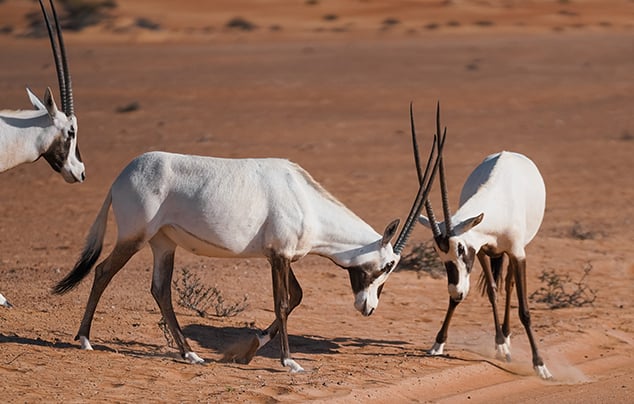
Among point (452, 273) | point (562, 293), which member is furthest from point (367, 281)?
point (562, 293)

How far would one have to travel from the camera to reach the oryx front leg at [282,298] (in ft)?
25.3

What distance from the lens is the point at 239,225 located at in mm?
7660

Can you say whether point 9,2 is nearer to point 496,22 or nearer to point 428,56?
point 496,22

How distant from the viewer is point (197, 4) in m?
53.1

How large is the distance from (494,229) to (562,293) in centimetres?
258

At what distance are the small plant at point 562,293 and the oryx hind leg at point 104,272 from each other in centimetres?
443

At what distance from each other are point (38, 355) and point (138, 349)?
34.7 inches

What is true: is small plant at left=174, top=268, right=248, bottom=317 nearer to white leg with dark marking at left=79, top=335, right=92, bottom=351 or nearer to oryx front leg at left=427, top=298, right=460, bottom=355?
white leg with dark marking at left=79, top=335, right=92, bottom=351

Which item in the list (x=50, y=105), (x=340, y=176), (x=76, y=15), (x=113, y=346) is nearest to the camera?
(x=50, y=105)

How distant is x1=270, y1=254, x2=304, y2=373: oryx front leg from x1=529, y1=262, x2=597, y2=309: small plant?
3.60 metres

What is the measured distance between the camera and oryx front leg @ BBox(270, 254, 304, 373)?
7.71 meters

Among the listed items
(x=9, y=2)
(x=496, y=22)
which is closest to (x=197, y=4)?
(x=9, y=2)

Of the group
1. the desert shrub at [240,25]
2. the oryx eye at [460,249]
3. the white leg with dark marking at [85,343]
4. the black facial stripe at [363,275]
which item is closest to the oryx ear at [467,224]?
the oryx eye at [460,249]

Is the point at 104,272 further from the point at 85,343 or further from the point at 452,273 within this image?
the point at 452,273
